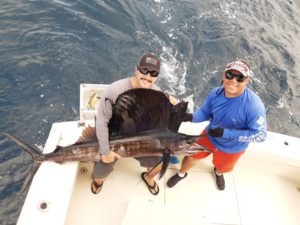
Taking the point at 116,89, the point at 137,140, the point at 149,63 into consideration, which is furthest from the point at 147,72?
the point at 137,140

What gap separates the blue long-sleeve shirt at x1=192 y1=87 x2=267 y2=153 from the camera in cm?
241

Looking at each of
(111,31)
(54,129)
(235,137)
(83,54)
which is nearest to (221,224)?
(235,137)

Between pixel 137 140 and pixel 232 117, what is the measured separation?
2.46 ft

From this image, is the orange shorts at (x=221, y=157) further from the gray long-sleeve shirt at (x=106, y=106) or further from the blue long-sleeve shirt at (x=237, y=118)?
the gray long-sleeve shirt at (x=106, y=106)

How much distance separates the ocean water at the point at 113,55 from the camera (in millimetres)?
4207

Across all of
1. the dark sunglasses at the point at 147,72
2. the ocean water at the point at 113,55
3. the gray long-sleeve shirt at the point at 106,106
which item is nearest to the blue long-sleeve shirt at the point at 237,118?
the dark sunglasses at the point at 147,72

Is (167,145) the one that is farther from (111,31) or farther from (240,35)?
(240,35)

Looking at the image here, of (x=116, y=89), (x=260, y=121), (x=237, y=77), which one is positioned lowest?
(x=260, y=121)

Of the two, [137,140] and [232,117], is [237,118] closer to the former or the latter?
[232,117]

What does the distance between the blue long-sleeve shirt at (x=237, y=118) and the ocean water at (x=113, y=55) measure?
215 cm

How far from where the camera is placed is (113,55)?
5.45m

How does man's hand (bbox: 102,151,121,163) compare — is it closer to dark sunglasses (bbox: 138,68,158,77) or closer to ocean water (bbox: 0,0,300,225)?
dark sunglasses (bbox: 138,68,158,77)

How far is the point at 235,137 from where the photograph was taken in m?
2.45

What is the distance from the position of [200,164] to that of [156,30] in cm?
364
